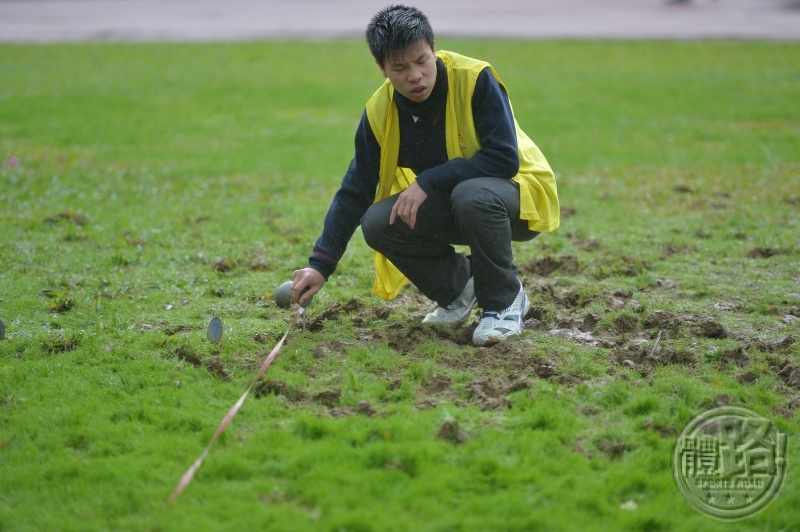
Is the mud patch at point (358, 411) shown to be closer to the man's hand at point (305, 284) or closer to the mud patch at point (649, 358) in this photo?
the man's hand at point (305, 284)

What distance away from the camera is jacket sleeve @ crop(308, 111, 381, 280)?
5.19 m

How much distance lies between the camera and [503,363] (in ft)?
16.0

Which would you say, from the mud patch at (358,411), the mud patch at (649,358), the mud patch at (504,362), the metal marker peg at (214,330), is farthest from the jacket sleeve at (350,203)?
the mud patch at (649,358)

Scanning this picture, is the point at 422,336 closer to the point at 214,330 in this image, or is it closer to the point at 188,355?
the point at 214,330

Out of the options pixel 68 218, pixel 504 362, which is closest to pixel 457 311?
pixel 504 362

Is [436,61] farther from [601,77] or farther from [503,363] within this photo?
[601,77]

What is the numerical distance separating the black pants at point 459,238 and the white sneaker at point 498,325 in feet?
0.16

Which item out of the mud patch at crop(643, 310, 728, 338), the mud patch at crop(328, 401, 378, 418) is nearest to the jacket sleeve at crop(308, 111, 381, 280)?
the mud patch at crop(328, 401, 378, 418)

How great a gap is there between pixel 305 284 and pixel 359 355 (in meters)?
0.50

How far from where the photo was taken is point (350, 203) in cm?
535

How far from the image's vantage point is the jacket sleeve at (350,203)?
17.0 ft

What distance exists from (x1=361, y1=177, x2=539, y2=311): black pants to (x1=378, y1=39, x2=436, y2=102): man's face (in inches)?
23.0

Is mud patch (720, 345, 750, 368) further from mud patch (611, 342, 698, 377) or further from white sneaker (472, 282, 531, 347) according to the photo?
white sneaker (472, 282, 531, 347)

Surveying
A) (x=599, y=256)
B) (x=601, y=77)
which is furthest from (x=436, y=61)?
(x=601, y=77)
